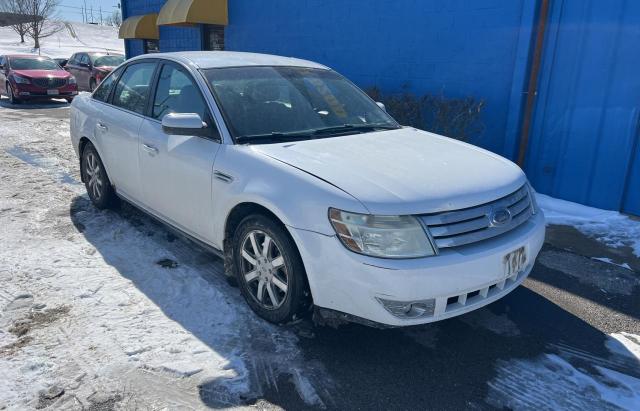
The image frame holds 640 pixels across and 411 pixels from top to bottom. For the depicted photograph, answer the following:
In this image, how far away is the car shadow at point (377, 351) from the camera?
262 centimetres

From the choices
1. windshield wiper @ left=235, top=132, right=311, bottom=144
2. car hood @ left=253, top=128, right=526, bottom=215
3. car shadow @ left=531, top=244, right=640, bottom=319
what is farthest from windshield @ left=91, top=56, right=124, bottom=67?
car shadow @ left=531, top=244, right=640, bottom=319

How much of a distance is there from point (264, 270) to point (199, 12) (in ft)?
33.3

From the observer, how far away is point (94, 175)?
17.4 feet

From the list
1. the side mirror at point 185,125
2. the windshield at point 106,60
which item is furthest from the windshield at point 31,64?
the side mirror at point 185,125

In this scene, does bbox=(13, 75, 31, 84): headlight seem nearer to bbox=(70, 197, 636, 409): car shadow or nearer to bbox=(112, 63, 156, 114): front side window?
bbox=(112, 63, 156, 114): front side window

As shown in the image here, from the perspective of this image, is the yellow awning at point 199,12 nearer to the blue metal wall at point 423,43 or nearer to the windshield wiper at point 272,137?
the blue metal wall at point 423,43

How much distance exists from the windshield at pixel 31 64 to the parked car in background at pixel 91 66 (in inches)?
54.1

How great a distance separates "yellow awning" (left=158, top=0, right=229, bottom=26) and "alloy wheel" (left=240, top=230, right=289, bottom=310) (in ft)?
32.3

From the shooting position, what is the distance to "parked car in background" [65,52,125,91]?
17964 millimetres

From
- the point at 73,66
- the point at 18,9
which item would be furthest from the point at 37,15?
the point at 73,66

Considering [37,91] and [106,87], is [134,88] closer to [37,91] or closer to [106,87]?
[106,87]

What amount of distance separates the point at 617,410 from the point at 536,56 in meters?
4.86

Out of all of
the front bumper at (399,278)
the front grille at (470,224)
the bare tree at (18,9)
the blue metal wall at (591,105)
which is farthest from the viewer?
the bare tree at (18,9)

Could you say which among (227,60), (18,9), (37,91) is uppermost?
(18,9)
